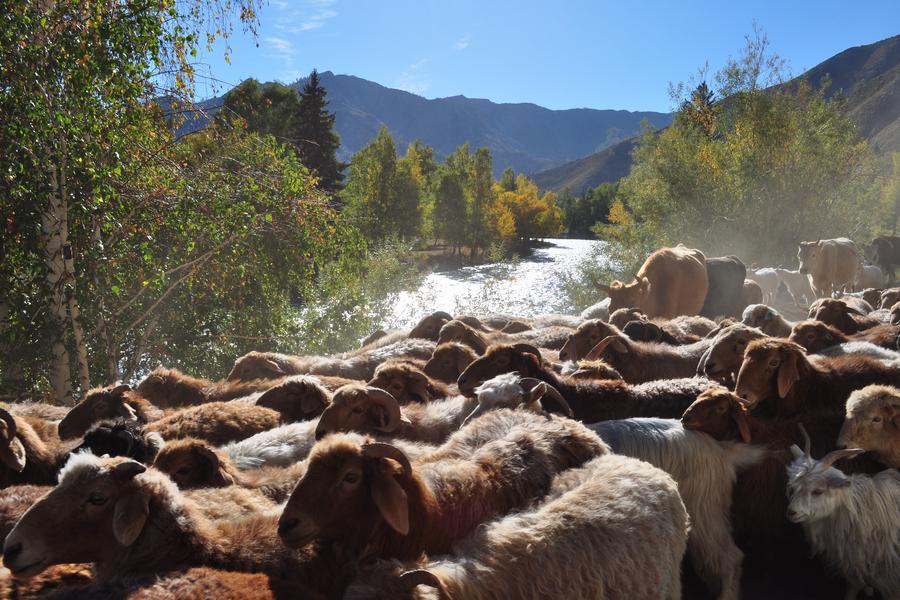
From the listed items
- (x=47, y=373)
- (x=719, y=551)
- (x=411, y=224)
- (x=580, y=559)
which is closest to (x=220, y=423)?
(x=580, y=559)

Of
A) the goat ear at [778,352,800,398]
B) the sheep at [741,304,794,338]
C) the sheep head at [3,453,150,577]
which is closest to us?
the sheep head at [3,453,150,577]

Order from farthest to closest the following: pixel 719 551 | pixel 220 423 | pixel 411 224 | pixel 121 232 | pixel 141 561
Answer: pixel 411 224
pixel 121 232
pixel 220 423
pixel 719 551
pixel 141 561

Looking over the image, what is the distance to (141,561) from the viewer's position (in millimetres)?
2904

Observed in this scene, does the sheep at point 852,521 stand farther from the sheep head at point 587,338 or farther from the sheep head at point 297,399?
the sheep head at point 297,399

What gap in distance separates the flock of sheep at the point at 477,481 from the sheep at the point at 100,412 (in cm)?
2

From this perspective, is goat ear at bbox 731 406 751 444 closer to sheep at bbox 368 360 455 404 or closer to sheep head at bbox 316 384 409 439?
sheep head at bbox 316 384 409 439

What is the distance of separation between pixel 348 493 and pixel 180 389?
5024 mm

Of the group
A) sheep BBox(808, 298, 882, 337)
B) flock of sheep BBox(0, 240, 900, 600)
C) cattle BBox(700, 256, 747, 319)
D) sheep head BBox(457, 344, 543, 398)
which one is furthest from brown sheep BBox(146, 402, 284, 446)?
cattle BBox(700, 256, 747, 319)

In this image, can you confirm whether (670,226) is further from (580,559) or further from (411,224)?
(580,559)

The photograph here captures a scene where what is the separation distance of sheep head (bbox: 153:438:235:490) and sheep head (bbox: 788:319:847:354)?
20.1ft

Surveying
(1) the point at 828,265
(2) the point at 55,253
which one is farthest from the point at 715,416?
(1) the point at 828,265

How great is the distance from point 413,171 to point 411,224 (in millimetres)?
4251

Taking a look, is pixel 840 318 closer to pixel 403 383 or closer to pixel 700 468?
pixel 700 468

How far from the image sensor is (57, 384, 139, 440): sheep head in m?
5.60
